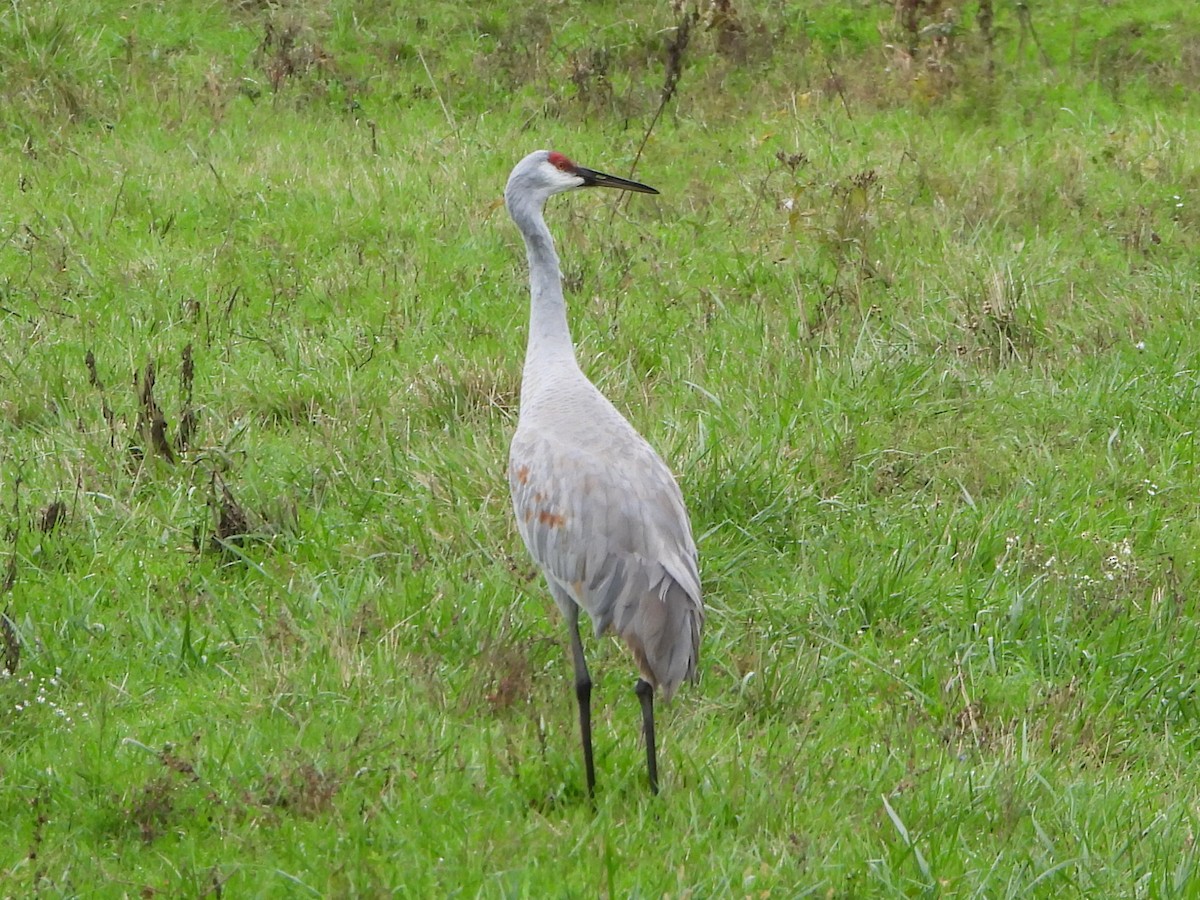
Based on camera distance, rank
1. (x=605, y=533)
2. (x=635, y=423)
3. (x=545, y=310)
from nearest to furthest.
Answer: (x=605, y=533), (x=545, y=310), (x=635, y=423)

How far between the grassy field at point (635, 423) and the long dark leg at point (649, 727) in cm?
6

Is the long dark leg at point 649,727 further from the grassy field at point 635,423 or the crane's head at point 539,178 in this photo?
the crane's head at point 539,178

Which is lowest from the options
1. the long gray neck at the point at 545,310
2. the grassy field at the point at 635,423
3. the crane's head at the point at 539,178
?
the grassy field at the point at 635,423

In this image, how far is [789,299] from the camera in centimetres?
719

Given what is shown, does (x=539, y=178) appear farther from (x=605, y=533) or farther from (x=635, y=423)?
(x=605, y=533)

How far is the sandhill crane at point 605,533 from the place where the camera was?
3904mm

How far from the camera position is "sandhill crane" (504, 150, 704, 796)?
3904 mm

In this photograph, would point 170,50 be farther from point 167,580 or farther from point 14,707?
point 14,707

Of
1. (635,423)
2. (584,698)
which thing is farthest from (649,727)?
(635,423)

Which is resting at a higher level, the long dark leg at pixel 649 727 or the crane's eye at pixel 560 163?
the crane's eye at pixel 560 163

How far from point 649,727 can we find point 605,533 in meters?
0.55

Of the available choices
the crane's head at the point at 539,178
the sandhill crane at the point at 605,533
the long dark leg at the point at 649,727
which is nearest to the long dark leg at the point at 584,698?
the sandhill crane at the point at 605,533

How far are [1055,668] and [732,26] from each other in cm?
738

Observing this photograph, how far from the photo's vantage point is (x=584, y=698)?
3.93 metres
